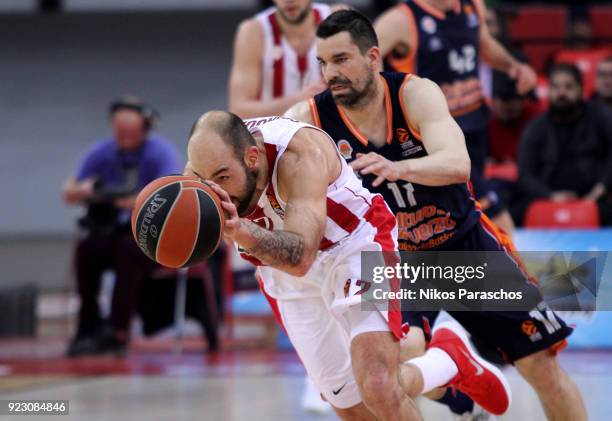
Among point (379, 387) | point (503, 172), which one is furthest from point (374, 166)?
point (503, 172)

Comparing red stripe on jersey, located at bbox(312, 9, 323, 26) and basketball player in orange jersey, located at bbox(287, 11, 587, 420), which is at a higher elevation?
red stripe on jersey, located at bbox(312, 9, 323, 26)

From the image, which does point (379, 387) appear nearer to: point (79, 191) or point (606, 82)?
point (79, 191)

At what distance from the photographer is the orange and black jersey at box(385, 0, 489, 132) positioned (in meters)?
5.41

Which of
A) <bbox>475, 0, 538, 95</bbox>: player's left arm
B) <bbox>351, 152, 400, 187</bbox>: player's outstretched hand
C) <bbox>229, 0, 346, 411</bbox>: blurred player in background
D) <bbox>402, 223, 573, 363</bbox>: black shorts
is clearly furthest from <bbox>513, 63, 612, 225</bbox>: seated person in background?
<bbox>351, 152, 400, 187</bbox>: player's outstretched hand

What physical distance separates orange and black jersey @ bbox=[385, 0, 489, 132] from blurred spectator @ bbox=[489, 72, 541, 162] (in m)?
4.21

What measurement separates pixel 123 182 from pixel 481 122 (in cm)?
401

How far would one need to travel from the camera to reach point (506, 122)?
32.3 ft

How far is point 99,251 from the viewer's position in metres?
8.56

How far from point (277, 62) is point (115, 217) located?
3.12 metres

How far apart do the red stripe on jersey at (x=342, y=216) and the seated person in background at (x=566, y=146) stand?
5.09 meters

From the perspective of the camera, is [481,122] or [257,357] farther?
[257,357]

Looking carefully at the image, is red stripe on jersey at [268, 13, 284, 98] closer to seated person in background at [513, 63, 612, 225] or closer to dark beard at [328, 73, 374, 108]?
dark beard at [328, 73, 374, 108]

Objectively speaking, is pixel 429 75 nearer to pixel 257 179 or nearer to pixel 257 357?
pixel 257 179

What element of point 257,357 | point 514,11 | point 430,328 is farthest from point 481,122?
point 514,11
